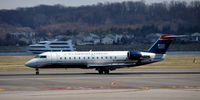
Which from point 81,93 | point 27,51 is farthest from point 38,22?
point 81,93

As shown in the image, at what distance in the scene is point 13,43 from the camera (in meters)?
149

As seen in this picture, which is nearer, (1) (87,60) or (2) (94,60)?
(1) (87,60)

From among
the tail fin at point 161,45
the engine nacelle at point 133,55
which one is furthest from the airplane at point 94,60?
the tail fin at point 161,45

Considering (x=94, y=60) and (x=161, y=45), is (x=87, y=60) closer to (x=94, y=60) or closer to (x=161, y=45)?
(x=94, y=60)

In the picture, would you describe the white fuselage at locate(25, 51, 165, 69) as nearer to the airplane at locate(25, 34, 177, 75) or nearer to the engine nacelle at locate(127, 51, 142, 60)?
the airplane at locate(25, 34, 177, 75)

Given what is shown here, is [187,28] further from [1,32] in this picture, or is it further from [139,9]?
[1,32]

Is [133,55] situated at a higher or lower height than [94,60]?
higher

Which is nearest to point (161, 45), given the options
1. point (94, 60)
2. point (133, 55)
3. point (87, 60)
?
point (133, 55)

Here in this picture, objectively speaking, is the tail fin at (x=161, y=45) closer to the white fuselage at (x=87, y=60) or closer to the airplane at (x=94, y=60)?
the airplane at (x=94, y=60)

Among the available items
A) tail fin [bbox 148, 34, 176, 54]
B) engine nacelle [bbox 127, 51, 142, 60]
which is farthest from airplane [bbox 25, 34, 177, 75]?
tail fin [bbox 148, 34, 176, 54]

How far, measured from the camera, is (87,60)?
41062 mm

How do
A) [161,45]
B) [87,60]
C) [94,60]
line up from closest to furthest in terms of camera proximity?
[87,60] → [94,60] → [161,45]

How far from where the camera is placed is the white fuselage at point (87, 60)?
40469mm

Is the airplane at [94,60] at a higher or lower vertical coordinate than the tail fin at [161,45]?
lower
